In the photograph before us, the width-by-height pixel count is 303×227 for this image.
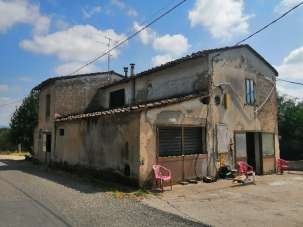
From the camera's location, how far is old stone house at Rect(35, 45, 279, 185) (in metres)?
12.6

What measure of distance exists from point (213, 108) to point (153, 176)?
14.8 ft

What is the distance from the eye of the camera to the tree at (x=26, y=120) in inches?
1257

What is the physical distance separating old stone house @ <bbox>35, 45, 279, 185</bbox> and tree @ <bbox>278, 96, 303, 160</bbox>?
13.4 metres

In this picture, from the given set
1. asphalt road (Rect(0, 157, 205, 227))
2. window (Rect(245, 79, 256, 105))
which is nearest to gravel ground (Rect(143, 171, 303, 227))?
asphalt road (Rect(0, 157, 205, 227))

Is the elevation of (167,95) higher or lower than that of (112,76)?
lower

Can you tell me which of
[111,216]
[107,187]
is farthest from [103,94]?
[111,216]

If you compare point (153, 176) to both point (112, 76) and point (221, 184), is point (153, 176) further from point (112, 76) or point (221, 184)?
point (112, 76)

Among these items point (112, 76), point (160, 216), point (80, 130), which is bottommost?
point (160, 216)

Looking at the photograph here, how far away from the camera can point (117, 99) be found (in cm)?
2116

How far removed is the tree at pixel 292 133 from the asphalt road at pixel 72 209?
2351cm

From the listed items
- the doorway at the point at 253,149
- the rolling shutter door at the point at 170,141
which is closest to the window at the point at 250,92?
the doorway at the point at 253,149

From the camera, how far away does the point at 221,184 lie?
1321cm

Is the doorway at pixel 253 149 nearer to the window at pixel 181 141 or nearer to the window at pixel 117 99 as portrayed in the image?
the window at pixel 181 141

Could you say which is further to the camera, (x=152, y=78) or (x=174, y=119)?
(x=152, y=78)
